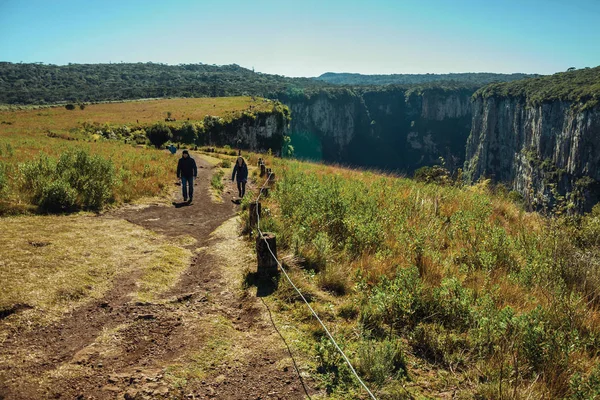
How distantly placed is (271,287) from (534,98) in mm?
119148

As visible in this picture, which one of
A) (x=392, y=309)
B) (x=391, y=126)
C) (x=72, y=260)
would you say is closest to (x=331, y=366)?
(x=392, y=309)

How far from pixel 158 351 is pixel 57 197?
7087 millimetres

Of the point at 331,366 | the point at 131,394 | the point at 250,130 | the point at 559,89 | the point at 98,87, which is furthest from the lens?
the point at 98,87

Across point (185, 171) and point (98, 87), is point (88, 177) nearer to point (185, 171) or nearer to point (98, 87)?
point (185, 171)

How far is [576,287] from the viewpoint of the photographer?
5.35 m

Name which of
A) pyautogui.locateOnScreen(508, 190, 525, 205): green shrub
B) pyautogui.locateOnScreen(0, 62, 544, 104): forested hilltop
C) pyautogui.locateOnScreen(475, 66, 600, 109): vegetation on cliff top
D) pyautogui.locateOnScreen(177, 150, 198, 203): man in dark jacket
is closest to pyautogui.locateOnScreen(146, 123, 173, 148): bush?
pyautogui.locateOnScreen(177, 150, 198, 203): man in dark jacket

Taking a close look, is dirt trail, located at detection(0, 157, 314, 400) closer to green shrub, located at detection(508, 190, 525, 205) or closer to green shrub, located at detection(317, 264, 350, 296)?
green shrub, located at detection(317, 264, 350, 296)

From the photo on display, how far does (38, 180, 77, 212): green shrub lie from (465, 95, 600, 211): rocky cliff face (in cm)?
4922

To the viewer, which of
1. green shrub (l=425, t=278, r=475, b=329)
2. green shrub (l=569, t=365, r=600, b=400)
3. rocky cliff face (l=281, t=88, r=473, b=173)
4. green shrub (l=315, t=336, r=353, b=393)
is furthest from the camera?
rocky cliff face (l=281, t=88, r=473, b=173)

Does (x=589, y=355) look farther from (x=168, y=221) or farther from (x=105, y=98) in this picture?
(x=105, y=98)

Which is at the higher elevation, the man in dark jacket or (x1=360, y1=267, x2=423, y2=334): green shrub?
the man in dark jacket

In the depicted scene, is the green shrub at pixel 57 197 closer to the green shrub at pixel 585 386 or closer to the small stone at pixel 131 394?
the small stone at pixel 131 394

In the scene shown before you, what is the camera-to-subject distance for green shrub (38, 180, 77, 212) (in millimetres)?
9071

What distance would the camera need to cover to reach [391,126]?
623ft
